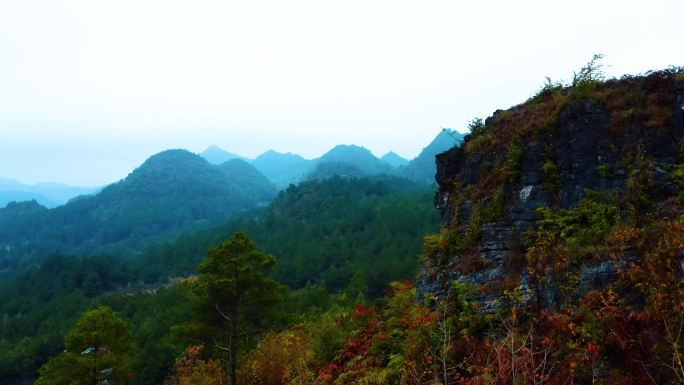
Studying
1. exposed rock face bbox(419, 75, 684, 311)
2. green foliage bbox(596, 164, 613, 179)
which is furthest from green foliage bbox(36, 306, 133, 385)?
green foliage bbox(596, 164, 613, 179)

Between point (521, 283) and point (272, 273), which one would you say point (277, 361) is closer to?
point (521, 283)

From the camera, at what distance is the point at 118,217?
19288 centimetres

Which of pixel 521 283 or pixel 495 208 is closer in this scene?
pixel 521 283

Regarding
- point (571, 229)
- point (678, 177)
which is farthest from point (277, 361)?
point (678, 177)

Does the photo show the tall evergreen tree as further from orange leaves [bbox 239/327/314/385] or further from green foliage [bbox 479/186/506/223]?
green foliage [bbox 479/186/506/223]

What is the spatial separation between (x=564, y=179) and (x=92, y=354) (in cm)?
1935

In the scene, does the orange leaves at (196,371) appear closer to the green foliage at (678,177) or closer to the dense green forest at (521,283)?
the dense green forest at (521,283)

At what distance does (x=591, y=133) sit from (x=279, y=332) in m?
15.2

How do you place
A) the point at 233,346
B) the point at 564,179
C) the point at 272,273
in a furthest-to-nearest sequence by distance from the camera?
the point at 272,273 → the point at 233,346 → the point at 564,179

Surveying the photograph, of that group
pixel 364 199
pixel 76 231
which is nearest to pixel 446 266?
pixel 364 199

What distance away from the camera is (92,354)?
1906cm

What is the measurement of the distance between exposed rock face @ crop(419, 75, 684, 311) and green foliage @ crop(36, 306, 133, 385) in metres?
14.3

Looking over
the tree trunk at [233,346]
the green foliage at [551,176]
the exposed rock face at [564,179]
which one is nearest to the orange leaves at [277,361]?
the tree trunk at [233,346]

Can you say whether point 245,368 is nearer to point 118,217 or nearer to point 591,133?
point 591,133
